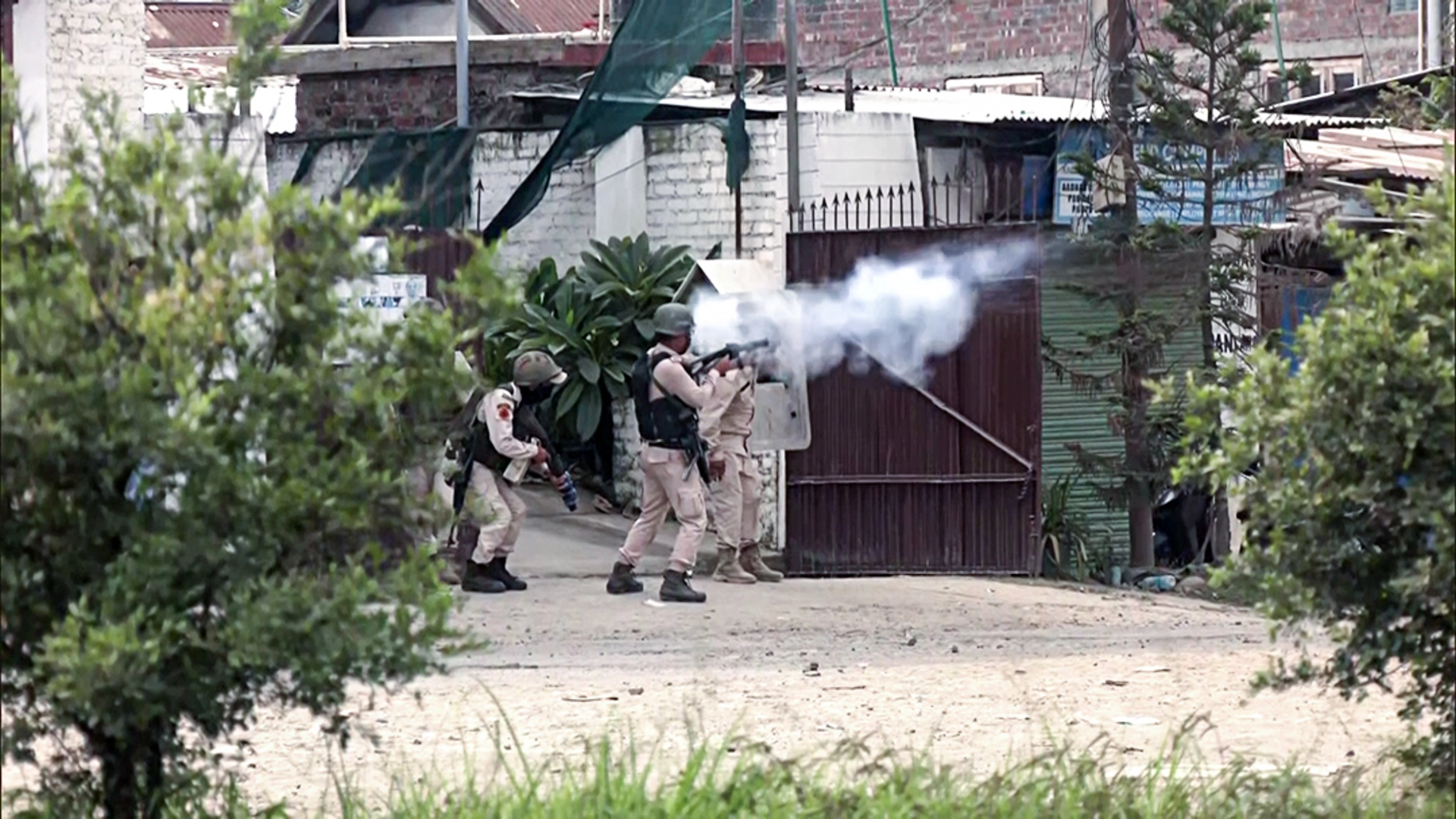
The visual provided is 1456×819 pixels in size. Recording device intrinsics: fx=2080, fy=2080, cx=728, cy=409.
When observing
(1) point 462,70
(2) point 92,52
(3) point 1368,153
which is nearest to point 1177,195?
(3) point 1368,153

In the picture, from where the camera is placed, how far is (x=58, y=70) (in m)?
11.6

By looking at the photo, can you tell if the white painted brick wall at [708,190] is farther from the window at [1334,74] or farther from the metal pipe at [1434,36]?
the window at [1334,74]

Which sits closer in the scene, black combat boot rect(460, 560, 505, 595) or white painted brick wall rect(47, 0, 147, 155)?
white painted brick wall rect(47, 0, 147, 155)

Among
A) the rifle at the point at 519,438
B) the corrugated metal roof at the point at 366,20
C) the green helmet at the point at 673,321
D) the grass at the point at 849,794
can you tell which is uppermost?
the corrugated metal roof at the point at 366,20

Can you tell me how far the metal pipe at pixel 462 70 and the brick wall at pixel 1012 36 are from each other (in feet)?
21.8

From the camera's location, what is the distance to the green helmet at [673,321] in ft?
38.7

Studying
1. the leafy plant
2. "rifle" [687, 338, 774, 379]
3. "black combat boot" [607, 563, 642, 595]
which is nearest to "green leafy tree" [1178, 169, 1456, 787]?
"black combat boot" [607, 563, 642, 595]

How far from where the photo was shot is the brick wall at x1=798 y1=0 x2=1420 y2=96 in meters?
23.6

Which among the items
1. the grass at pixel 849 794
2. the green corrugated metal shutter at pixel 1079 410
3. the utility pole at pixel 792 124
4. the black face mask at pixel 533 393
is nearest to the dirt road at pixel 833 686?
the grass at pixel 849 794

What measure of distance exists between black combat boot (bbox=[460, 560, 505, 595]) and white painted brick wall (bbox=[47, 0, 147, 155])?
10.3 feet

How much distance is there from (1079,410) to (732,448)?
112 inches

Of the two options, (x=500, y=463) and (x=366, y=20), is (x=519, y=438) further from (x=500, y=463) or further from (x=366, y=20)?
(x=366, y=20)

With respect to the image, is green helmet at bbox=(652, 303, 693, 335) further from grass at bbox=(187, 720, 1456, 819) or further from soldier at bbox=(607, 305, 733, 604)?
grass at bbox=(187, 720, 1456, 819)

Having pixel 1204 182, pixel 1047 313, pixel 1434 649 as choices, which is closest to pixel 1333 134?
pixel 1204 182
